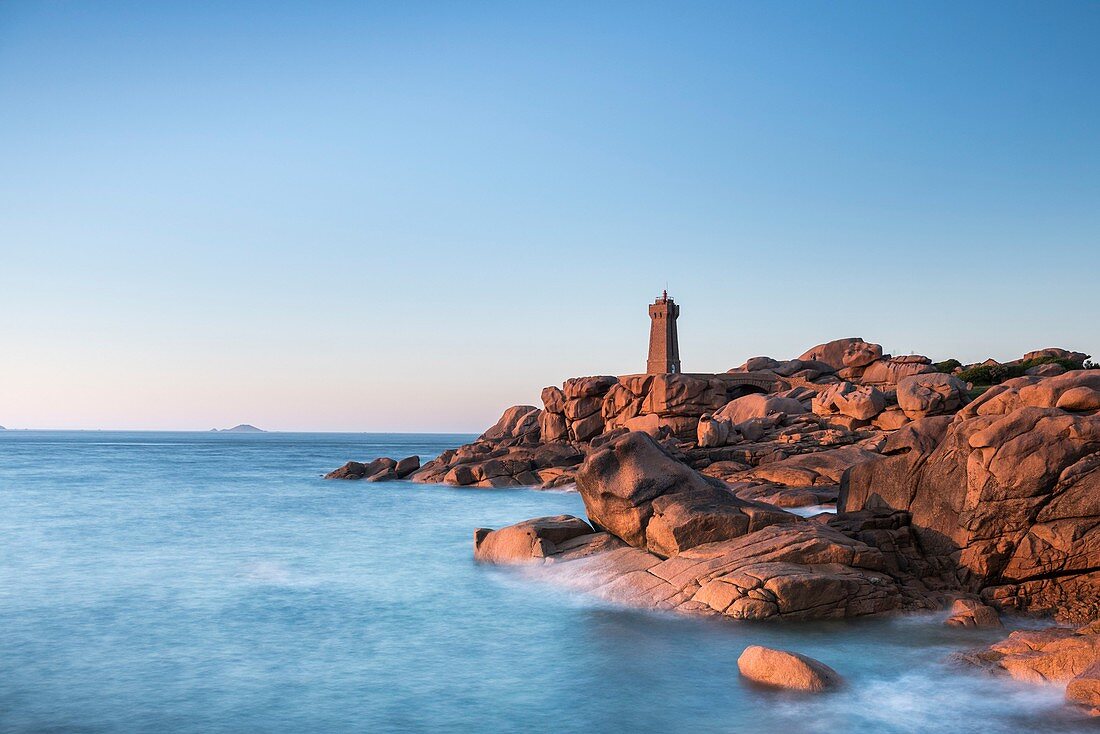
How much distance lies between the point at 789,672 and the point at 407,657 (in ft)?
24.9

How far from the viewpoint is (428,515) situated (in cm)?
4112

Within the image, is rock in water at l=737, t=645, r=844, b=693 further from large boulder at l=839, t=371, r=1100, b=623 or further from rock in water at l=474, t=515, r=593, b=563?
rock in water at l=474, t=515, r=593, b=563

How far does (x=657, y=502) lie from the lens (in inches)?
824

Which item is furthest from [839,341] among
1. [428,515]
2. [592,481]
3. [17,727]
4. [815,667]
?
[17,727]

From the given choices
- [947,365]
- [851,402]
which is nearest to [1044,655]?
[851,402]

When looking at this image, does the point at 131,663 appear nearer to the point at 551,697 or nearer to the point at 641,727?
the point at 551,697

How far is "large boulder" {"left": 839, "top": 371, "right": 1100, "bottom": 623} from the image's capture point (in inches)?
672

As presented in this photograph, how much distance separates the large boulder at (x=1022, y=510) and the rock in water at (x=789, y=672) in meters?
6.34

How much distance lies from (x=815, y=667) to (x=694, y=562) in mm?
5812

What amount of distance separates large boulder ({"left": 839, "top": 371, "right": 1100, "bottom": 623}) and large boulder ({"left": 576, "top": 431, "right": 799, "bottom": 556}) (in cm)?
351

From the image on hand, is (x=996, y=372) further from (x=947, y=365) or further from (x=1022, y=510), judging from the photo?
(x=1022, y=510)

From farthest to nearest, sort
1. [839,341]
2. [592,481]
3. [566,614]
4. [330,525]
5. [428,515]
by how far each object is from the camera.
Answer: [839,341]
[428,515]
[330,525]
[592,481]
[566,614]

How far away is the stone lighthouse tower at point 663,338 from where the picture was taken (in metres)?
98.9

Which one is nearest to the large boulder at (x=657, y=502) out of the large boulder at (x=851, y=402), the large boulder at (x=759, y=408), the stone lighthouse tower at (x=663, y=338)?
the large boulder at (x=851, y=402)
